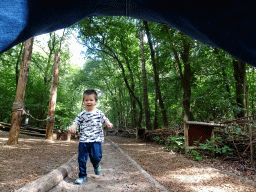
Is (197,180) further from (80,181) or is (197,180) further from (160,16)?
(160,16)

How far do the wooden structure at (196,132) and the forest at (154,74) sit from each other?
855mm

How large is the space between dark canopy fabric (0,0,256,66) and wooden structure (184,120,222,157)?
15.2ft

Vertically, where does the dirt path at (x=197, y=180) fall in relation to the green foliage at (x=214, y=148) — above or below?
below

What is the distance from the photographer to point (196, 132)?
571 centimetres

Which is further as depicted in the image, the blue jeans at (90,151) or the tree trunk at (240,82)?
the tree trunk at (240,82)

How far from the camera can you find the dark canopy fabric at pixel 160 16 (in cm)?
97

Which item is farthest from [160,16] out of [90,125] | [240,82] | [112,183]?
[240,82]

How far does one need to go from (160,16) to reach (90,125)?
7.94 feet

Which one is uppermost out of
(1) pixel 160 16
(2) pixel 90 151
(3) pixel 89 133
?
(1) pixel 160 16

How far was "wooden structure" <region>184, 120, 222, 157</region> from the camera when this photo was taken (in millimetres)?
5505

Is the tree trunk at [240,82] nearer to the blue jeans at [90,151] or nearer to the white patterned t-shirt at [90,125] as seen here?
the white patterned t-shirt at [90,125]

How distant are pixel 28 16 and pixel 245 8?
1.26 m

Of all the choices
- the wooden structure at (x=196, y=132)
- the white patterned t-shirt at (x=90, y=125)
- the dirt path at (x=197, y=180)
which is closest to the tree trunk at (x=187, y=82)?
the wooden structure at (x=196, y=132)

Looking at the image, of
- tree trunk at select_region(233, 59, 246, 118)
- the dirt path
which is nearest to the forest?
tree trunk at select_region(233, 59, 246, 118)
